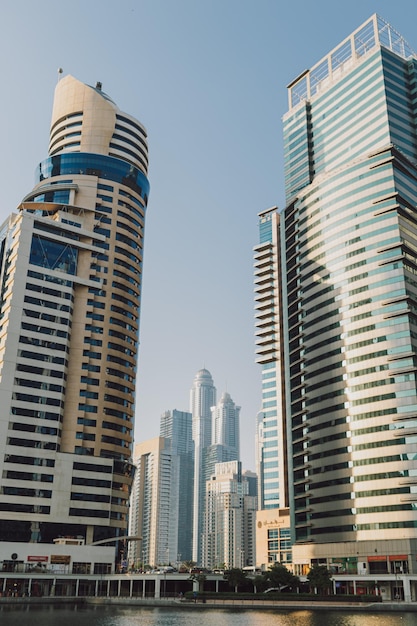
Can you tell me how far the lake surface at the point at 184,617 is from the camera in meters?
84.9

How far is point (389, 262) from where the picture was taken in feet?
512

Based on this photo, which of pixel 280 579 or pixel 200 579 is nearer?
pixel 280 579

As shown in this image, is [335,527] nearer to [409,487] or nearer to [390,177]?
[409,487]

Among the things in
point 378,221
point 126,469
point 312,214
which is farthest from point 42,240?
point 378,221

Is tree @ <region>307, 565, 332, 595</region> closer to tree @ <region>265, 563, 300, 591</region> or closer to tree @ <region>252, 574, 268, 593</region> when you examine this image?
tree @ <region>265, 563, 300, 591</region>

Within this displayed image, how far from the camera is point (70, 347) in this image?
16825 cm

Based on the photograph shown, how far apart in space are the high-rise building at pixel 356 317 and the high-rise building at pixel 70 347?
4721cm

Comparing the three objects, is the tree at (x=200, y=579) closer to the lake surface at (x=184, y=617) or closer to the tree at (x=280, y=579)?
the tree at (x=280, y=579)

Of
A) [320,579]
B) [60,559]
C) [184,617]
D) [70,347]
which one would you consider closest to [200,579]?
[320,579]

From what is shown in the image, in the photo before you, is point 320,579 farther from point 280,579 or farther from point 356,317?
point 356,317

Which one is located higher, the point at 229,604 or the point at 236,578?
the point at 236,578

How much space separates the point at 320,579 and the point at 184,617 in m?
37.5

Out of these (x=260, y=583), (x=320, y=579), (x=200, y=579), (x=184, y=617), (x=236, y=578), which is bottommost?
(x=184, y=617)

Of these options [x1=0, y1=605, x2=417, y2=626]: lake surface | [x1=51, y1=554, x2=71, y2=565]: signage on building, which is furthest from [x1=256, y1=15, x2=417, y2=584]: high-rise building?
[x1=51, y1=554, x2=71, y2=565]: signage on building
